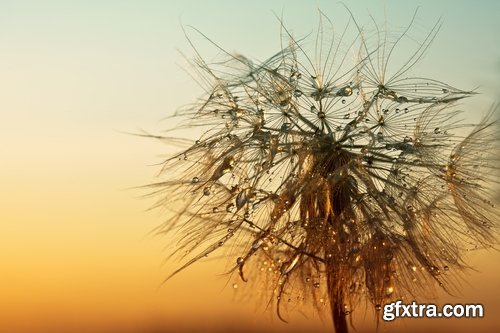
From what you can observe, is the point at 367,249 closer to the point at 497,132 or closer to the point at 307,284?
the point at 307,284

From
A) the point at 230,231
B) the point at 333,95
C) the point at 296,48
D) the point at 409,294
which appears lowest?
the point at 409,294

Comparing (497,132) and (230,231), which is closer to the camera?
(230,231)

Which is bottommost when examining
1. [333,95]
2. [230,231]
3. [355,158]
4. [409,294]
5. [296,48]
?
[409,294]

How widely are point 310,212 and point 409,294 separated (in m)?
1.28

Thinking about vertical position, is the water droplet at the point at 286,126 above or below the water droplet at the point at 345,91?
below

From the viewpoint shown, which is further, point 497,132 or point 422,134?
point 497,132

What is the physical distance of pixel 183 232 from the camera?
22.6 ft

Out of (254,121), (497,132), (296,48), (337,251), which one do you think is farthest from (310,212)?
(497,132)

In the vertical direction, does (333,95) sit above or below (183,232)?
above

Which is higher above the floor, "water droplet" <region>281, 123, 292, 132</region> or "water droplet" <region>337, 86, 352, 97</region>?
"water droplet" <region>337, 86, 352, 97</region>

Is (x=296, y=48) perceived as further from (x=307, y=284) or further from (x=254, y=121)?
(x=307, y=284)

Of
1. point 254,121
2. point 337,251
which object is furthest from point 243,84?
point 337,251

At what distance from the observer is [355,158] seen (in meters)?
6.69

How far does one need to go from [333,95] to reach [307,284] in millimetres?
1848
